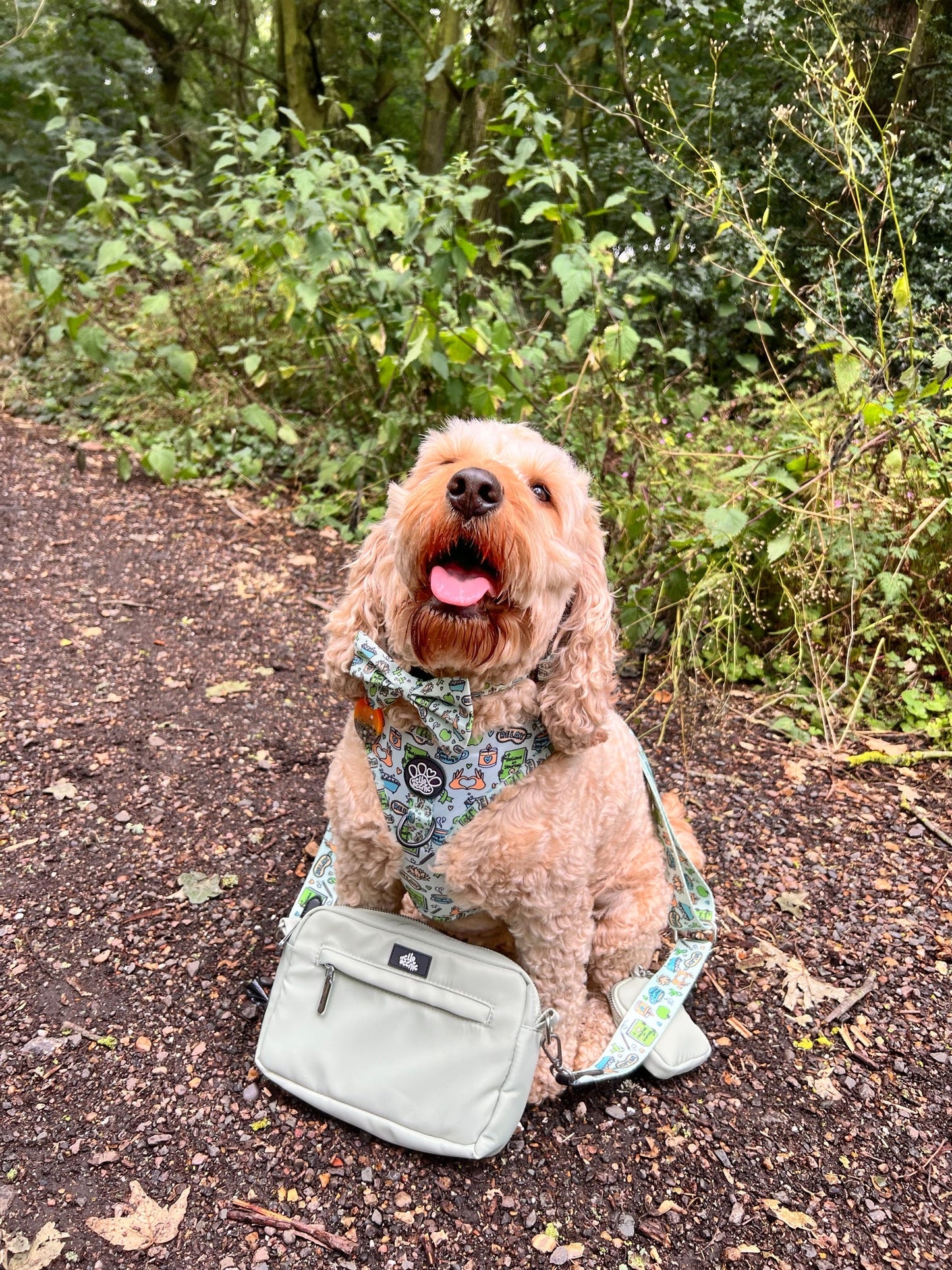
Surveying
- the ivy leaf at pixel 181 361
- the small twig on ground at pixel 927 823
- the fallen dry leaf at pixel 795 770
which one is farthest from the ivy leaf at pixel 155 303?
the small twig on ground at pixel 927 823

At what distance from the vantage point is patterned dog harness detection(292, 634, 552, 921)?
5.82ft

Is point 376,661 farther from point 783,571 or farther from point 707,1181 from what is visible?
point 783,571

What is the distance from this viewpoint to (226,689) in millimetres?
3488

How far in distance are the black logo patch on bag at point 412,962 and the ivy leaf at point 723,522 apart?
6.67 feet

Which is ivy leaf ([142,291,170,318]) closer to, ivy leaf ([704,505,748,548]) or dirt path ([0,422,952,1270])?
dirt path ([0,422,952,1270])

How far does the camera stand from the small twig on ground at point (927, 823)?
304 cm

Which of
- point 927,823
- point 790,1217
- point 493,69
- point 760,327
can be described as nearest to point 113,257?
point 493,69

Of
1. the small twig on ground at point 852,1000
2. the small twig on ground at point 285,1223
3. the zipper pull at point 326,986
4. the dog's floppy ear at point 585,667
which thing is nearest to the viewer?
the small twig on ground at point 285,1223

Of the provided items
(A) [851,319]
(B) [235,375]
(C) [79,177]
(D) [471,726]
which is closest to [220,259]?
(B) [235,375]

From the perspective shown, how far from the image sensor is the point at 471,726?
5.97 ft

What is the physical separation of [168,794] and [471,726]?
4.95ft

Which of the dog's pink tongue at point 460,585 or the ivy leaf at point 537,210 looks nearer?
the dog's pink tongue at point 460,585

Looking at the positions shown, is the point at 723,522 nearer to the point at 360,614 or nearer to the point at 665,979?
the point at 665,979

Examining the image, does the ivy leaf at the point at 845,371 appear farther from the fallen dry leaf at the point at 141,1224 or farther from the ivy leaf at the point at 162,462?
the ivy leaf at the point at 162,462
